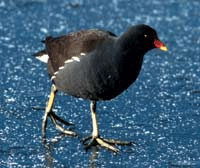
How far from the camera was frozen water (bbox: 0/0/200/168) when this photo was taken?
412 centimetres

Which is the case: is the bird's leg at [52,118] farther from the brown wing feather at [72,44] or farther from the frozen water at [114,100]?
the brown wing feather at [72,44]

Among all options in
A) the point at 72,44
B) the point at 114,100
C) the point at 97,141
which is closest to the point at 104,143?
the point at 97,141

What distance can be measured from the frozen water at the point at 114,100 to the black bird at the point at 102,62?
284 mm

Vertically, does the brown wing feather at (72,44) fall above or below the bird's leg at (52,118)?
above

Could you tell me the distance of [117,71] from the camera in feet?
13.5

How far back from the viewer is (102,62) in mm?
4129

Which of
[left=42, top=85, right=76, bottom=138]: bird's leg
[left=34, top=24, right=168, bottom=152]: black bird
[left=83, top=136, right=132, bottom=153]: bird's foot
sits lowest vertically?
[left=83, top=136, right=132, bottom=153]: bird's foot

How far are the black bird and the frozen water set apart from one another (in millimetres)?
284

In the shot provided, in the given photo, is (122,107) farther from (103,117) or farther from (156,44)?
(156,44)

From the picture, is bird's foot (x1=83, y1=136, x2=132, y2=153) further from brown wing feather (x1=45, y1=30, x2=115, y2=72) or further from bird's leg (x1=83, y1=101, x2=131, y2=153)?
brown wing feather (x1=45, y1=30, x2=115, y2=72)

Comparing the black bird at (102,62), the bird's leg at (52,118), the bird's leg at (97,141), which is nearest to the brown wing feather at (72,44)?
the black bird at (102,62)

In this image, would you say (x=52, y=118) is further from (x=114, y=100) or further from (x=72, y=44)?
(x=114, y=100)

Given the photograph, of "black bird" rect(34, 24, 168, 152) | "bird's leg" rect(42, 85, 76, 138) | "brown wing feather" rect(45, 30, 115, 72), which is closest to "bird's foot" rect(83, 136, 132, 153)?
"black bird" rect(34, 24, 168, 152)

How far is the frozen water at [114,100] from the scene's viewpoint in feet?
13.5
